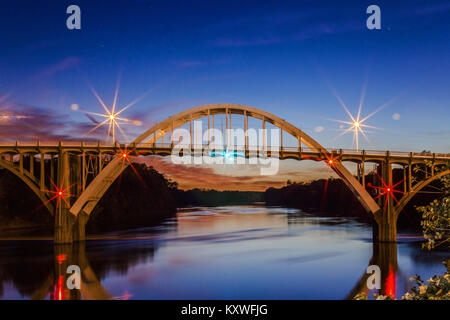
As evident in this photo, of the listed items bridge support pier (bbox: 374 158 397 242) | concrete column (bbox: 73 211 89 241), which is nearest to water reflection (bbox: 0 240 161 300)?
concrete column (bbox: 73 211 89 241)

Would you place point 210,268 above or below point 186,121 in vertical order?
below

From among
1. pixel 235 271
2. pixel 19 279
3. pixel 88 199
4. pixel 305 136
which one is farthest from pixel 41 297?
pixel 305 136

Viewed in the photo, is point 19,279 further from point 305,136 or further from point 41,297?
point 305,136

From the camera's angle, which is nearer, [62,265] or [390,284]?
[390,284]

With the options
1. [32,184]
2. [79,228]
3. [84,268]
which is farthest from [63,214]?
[84,268]

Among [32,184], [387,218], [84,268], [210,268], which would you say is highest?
[32,184]

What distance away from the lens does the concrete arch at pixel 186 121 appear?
32.1 meters

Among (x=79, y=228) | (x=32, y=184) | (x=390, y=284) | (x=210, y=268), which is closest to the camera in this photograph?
(x=390, y=284)

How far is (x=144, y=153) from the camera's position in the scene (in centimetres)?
3400

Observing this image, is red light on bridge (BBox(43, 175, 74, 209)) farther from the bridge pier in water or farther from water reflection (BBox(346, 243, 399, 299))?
water reflection (BBox(346, 243, 399, 299))

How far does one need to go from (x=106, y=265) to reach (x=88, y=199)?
736 cm

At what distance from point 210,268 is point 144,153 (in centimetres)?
1230

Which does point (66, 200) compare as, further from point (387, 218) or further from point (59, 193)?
point (387, 218)

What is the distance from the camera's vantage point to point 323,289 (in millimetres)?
21062
